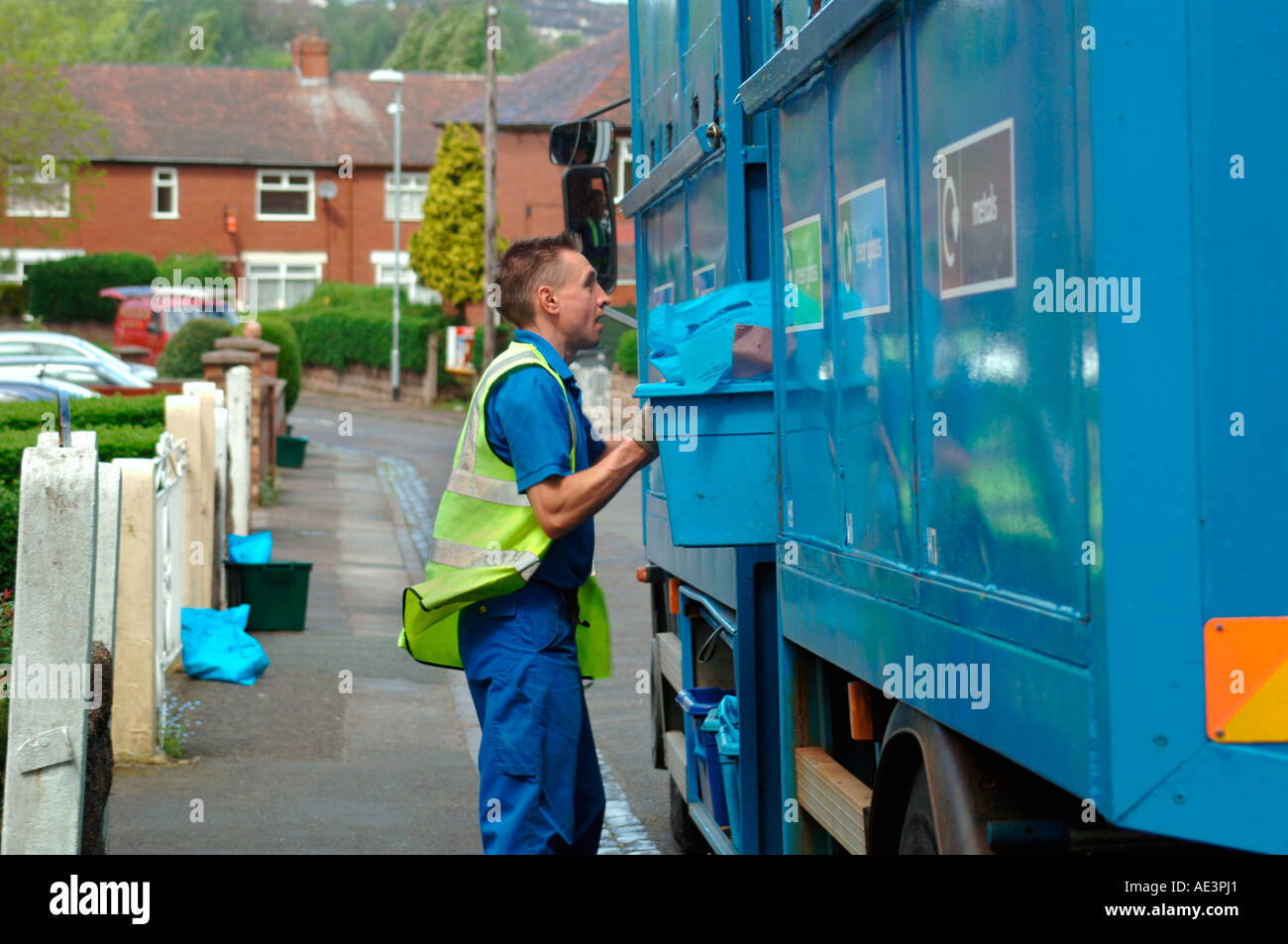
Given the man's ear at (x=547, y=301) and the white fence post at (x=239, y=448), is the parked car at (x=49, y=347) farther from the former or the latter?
the man's ear at (x=547, y=301)

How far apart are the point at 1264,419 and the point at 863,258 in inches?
47.1

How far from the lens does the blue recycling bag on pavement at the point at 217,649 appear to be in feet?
31.7

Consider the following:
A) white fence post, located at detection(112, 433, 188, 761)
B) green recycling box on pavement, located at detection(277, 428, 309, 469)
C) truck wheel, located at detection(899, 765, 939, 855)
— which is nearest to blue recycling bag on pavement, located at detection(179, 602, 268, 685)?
white fence post, located at detection(112, 433, 188, 761)

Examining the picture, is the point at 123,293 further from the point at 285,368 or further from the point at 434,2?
the point at 434,2

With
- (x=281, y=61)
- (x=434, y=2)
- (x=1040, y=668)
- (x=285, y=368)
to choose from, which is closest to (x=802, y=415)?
(x=1040, y=668)

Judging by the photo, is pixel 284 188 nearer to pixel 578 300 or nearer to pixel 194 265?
pixel 194 265

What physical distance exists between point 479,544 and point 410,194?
5171cm

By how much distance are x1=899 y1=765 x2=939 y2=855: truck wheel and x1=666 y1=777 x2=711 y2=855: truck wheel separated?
10.7 feet

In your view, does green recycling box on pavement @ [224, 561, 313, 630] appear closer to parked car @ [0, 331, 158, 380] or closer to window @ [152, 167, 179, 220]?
parked car @ [0, 331, 158, 380]

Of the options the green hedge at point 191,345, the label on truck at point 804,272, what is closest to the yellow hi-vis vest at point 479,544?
the label on truck at point 804,272

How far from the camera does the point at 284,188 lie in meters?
52.8

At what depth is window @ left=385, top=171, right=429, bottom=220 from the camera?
53656 millimetres

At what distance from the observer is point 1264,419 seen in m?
2.12

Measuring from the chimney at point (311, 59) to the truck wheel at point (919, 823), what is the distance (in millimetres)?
56029
